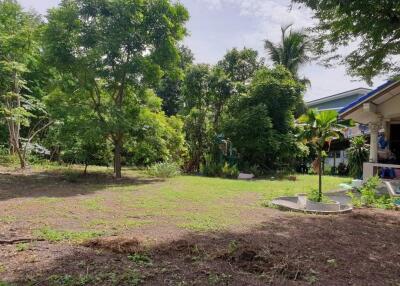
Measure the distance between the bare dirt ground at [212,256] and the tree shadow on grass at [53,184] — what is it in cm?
327

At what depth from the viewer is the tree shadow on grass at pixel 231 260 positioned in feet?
13.6

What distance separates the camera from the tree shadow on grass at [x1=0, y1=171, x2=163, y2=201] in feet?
32.5

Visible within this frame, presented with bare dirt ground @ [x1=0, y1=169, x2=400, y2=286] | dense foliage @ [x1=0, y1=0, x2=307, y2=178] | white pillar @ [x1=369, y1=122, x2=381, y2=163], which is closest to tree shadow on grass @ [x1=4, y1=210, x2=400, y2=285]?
bare dirt ground @ [x1=0, y1=169, x2=400, y2=286]

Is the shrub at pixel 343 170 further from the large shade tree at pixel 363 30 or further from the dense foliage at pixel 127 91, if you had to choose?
the large shade tree at pixel 363 30

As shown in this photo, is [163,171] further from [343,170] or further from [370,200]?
[343,170]

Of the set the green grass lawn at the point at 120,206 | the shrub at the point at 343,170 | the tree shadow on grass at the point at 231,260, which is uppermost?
the shrub at the point at 343,170

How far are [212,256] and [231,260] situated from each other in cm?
26

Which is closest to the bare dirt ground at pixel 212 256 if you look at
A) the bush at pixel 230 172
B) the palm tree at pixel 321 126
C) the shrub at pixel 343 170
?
the palm tree at pixel 321 126

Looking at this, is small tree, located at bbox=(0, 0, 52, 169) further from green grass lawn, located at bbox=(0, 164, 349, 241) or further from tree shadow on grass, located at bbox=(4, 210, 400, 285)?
tree shadow on grass, located at bbox=(4, 210, 400, 285)

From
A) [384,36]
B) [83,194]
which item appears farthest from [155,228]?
[384,36]

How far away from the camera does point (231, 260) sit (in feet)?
15.6

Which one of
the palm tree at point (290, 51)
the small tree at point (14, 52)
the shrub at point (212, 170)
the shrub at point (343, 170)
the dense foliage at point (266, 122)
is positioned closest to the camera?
the small tree at point (14, 52)

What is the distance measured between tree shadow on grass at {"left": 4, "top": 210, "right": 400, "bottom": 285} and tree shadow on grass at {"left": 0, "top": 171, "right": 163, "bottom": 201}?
520 centimetres

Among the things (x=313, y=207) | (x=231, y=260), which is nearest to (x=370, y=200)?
(x=313, y=207)
